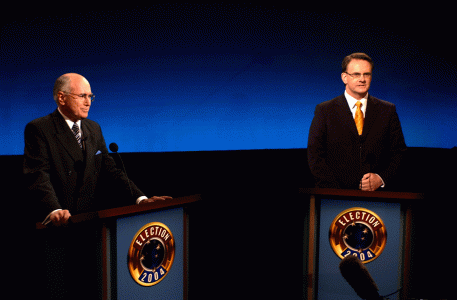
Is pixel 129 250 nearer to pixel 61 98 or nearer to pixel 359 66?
pixel 61 98

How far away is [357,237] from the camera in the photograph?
1875 mm

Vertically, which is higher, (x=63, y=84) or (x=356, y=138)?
(x=63, y=84)

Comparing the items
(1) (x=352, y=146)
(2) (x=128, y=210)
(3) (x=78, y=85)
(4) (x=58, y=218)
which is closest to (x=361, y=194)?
(1) (x=352, y=146)

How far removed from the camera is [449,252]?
2.92 meters

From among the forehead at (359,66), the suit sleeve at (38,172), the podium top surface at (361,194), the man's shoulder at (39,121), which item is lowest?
the podium top surface at (361,194)

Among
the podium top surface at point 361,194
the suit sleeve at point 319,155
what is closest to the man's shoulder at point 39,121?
the podium top surface at point 361,194

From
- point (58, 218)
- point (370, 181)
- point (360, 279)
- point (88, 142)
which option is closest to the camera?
point (360, 279)

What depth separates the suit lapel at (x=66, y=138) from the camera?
181cm

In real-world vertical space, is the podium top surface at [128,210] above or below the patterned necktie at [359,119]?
below

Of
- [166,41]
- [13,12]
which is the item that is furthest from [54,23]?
[166,41]

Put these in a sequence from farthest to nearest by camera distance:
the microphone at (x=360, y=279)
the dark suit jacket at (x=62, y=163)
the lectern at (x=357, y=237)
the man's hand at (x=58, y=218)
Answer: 1. the lectern at (x=357, y=237)
2. the dark suit jacket at (x=62, y=163)
3. the man's hand at (x=58, y=218)
4. the microphone at (x=360, y=279)

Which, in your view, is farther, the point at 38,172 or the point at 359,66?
the point at 359,66

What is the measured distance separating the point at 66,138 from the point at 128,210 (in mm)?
559

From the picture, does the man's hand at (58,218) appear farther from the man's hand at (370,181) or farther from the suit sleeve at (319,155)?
the man's hand at (370,181)
